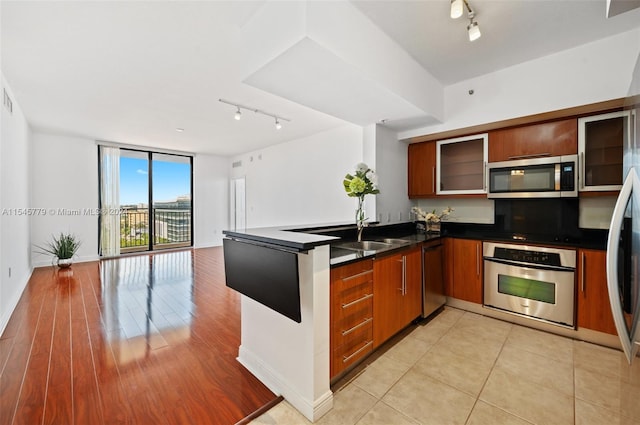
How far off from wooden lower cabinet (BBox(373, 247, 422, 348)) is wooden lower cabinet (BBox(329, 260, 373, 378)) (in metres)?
0.10

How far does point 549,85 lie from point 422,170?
1.56m

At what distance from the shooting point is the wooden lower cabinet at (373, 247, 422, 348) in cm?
216

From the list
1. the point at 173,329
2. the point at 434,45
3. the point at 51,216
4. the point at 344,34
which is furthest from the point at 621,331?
the point at 51,216

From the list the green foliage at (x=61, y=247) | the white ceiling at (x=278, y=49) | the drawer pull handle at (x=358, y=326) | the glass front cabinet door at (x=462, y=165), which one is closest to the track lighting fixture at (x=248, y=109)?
the white ceiling at (x=278, y=49)

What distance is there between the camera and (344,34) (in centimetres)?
188

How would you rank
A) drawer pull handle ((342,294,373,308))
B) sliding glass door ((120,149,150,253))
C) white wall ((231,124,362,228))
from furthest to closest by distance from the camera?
sliding glass door ((120,149,150,253)) → white wall ((231,124,362,228)) → drawer pull handle ((342,294,373,308))

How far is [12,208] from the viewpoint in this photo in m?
3.23

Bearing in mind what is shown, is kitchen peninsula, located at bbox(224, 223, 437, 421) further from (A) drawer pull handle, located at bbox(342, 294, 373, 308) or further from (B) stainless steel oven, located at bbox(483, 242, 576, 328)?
(B) stainless steel oven, located at bbox(483, 242, 576, 328)

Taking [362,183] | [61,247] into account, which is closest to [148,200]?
[61,247]

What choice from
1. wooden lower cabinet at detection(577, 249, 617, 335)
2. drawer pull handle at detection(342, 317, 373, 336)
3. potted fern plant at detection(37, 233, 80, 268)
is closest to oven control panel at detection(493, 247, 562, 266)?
wooden lower cabinet at detection(577, 249, 617, 335)

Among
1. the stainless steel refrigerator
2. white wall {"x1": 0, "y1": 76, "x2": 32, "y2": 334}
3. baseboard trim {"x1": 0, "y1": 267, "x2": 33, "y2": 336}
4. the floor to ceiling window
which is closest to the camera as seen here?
the stainless steel refrigerator

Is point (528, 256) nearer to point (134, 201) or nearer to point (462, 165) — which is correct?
point (462, 165)

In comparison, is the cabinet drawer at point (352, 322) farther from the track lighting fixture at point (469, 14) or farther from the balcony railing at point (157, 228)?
the balcony railing at point (157, 228)

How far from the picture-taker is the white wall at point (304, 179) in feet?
15.2
